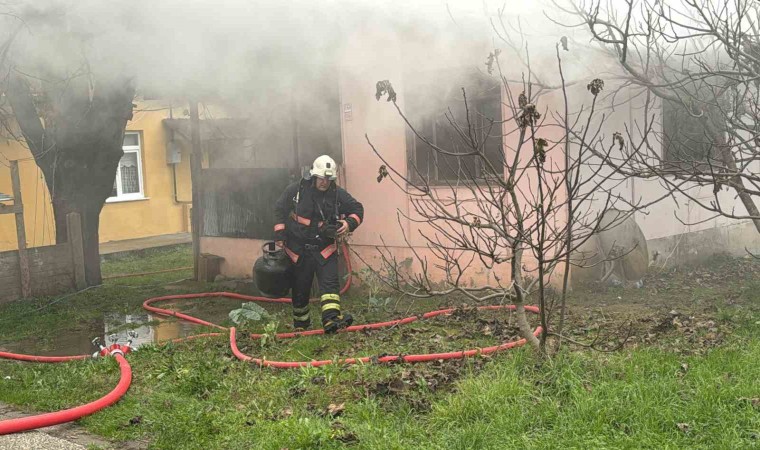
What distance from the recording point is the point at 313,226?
805cm

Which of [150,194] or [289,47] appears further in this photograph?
[150,194]

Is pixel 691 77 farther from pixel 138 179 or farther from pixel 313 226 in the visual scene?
pixel 138 179

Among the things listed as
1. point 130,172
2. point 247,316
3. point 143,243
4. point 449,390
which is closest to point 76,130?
point 247,316

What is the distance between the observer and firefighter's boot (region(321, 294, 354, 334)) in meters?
7.64

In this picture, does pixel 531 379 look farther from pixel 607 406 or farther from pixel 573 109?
pixel 573 109

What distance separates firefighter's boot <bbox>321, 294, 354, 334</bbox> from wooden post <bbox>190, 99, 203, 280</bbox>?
501cm

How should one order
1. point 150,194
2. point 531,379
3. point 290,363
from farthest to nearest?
point 150,194, point 290,363, point 531,379

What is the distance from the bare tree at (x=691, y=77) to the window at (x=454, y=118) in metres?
1.29

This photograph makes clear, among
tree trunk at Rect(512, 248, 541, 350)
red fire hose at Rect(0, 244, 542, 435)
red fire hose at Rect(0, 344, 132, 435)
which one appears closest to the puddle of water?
red fire hose at Rect(0, 244, 542, 435)

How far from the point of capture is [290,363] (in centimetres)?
621

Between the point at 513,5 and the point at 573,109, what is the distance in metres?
1.33

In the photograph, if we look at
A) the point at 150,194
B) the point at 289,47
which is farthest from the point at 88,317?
the point at 150,194

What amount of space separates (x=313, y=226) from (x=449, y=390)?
314cm

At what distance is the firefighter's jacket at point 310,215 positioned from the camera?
805 centimetres
